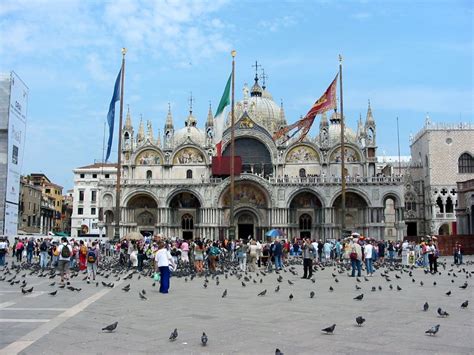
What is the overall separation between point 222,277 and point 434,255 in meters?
9.76

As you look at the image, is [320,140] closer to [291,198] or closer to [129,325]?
[291,198]

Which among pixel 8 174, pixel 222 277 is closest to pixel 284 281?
pixel 222 277

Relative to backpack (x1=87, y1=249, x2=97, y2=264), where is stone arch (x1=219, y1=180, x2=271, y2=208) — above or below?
above

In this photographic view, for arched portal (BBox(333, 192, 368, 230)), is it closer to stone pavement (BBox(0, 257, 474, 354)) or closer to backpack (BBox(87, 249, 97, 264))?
stone pavement (BBox(0, 257, 474, 354))

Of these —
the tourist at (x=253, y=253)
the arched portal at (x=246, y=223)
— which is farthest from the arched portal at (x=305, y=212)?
the tourist at (x=253, y=253)

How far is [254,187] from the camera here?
5144cm

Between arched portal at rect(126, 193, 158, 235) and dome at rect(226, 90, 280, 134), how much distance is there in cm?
1272

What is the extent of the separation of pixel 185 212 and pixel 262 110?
652 inches

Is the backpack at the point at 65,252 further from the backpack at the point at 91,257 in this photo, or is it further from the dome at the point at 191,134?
the dome at the point at 191,134

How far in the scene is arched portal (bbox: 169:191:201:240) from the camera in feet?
173

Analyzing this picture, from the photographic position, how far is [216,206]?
166 ft

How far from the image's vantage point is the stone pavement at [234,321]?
25.2 feet

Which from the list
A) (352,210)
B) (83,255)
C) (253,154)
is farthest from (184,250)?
(253,154)

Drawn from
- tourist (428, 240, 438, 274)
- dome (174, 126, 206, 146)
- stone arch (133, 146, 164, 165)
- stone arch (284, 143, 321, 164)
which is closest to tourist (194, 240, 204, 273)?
tourist (428, 240, 438, 274)
